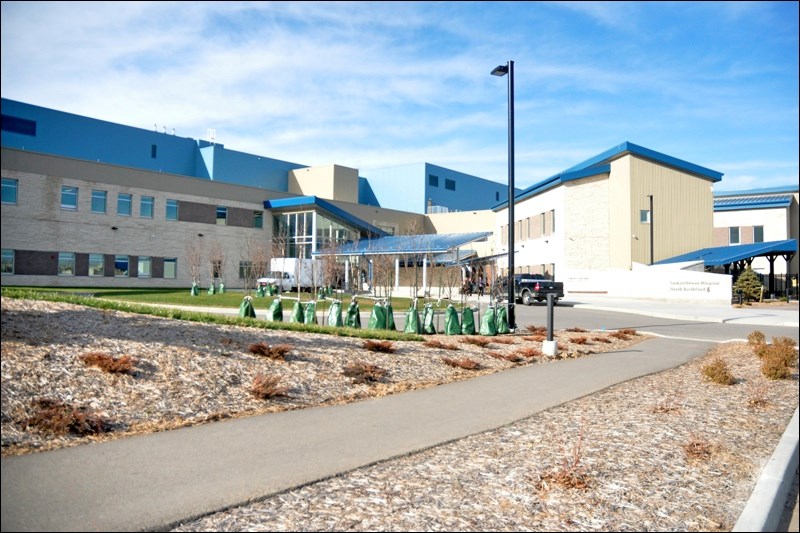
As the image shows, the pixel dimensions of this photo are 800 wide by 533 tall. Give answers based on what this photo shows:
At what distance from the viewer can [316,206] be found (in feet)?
179

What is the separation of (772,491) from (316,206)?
50560 mm

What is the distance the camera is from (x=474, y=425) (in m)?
7.32

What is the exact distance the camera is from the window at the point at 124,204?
47031 mm

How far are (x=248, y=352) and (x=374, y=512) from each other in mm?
5224

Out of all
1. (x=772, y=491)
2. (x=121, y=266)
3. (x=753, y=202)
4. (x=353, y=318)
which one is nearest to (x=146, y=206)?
(x=121, y=266)

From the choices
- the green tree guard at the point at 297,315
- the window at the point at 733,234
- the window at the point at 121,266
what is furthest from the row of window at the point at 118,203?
the window at the point at 733,234

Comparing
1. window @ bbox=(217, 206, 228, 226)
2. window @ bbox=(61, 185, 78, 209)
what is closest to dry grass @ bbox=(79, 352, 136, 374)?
window @ bbox=(61, 185, 78, 209)

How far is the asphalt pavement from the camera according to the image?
4.09 m

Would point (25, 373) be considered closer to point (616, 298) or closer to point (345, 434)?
point (345, 434)

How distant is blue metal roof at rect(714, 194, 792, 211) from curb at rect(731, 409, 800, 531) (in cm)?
5903

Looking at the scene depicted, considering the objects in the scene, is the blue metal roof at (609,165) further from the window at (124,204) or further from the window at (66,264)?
the window at (66,264)

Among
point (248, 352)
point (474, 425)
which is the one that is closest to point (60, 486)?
point (474, 425)

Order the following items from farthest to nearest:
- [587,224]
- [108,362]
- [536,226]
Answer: [536,226], [587,224], [108,362]

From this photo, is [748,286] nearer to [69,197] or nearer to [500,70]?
[500,70]
